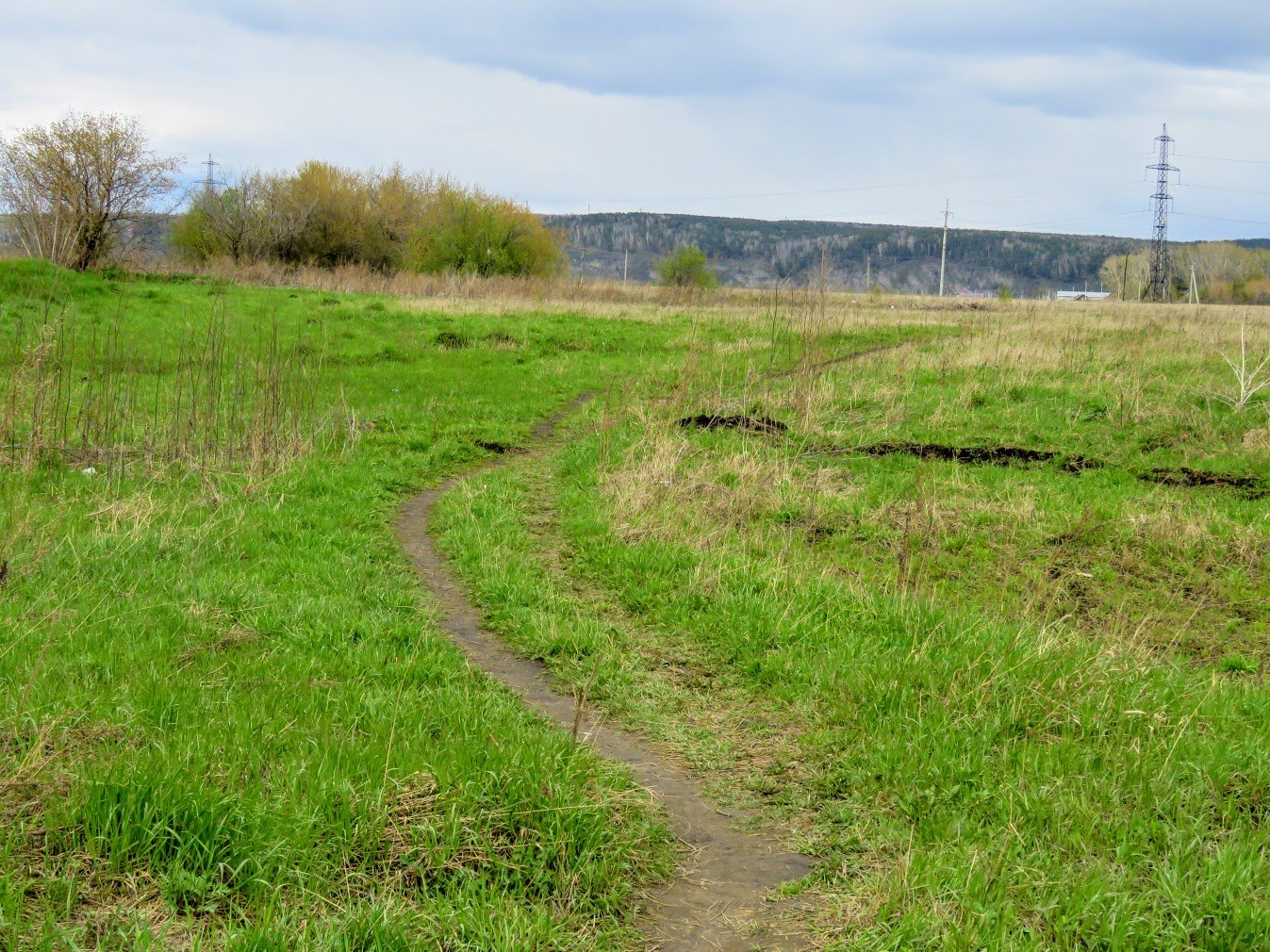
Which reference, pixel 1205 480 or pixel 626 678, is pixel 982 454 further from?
pixel 626 678

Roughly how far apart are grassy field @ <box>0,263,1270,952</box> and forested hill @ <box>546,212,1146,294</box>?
432ft

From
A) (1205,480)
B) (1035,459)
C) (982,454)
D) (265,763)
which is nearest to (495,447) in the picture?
(982,454)

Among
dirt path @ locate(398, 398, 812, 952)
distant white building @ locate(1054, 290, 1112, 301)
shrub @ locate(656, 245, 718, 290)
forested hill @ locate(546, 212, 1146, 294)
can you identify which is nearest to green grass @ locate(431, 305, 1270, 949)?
dirt path @ locate(398, 398, 812, 952)

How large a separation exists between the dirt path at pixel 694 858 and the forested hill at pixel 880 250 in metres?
136

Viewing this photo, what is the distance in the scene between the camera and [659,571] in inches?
286

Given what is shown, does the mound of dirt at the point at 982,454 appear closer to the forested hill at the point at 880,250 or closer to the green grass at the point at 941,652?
the green grass at the point at 941,652

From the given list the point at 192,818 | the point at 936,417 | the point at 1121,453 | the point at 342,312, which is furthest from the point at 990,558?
the point at 342,312

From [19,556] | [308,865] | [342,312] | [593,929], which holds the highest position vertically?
[342,312]

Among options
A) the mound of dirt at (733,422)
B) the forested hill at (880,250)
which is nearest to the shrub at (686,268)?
the mound of dirt at (733,422)

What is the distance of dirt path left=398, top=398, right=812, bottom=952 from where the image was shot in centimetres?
336

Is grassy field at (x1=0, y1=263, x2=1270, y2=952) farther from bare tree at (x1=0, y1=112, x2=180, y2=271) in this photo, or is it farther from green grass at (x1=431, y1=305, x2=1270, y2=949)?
bare tree at (x1=0, y1=112, x2=180, y2=271)

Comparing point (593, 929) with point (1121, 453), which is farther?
point (1121, 453)

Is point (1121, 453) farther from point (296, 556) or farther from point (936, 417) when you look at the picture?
point (296, 556)

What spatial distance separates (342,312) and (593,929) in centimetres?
2227
